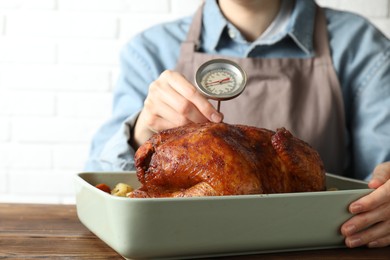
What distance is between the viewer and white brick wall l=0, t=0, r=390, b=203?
249cm

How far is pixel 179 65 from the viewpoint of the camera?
1.91 meters

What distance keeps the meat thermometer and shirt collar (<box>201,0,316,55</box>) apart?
0.59 metres

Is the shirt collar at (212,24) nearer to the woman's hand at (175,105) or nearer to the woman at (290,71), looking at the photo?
the woman at (290,71)

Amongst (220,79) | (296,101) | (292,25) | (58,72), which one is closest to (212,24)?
(292,25)

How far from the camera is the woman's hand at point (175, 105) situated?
1.26 m

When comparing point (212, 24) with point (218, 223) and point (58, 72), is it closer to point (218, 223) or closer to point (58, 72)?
point (58, 72)

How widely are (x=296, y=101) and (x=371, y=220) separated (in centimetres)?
78

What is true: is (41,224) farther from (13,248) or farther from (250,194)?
(250,194)

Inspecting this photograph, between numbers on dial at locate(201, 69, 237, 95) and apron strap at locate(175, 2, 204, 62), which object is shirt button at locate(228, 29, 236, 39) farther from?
numbers on dial at locate(201, 69, 237, 95)

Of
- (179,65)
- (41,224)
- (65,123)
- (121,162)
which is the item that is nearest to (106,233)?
(41,224)

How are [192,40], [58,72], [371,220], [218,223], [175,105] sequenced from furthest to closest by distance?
[58,72] < [192,40] < [175,105] < [371,220] < [218,223]

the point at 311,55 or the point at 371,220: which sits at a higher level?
the point at 311,55

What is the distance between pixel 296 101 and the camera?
6.06ft

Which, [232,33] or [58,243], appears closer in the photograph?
[58,243]
